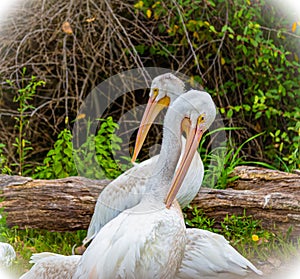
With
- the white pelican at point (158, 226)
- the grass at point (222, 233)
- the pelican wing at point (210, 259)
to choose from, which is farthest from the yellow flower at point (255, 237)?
the white pelican at point (158, 226)

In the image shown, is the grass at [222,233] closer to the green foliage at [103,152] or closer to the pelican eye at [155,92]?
the green foliage at [103,152]

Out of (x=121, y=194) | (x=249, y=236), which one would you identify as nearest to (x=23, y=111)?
(x=121, y=194)

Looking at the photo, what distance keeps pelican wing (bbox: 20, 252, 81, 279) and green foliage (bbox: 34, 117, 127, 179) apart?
1.07ft

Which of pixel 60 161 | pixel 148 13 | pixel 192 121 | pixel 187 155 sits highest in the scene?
pixel 148 13

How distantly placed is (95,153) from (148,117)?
0.22m

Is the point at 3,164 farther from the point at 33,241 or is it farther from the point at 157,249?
the point at 157,249

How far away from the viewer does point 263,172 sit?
272cm

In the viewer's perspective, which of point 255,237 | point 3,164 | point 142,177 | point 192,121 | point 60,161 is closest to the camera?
point 192,121

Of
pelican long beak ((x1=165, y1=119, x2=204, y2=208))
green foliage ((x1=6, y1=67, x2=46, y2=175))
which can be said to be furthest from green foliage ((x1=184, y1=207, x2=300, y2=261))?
green foliage ((x1=6, y1=67, x2=46, y2=175))

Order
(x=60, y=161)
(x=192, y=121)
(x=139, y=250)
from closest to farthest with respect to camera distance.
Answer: (x=139, y=250)
(x=192, y=121)
(x=60, y=161)

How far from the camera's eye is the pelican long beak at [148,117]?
2.30 m

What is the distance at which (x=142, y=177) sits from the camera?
2.30m

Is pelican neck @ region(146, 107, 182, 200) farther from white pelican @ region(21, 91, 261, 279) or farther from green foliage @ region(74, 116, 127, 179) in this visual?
green foliage @ region(74, 116, 127, 179)

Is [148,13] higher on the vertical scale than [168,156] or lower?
higher
